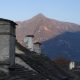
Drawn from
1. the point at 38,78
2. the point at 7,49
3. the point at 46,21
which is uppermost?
the point at 46,21

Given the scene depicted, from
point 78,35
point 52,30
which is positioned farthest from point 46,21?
point 78,35

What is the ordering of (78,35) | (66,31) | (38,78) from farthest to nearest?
1. (66,31)
2. (78,35)
3. (38,78)

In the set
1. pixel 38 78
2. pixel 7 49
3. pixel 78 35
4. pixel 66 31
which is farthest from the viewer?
pixel 66 31

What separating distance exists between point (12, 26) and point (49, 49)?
426ft

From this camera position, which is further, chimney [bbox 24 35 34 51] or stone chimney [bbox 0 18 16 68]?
chimney [bbox 24 35 34 51]

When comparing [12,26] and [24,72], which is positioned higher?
[12,26]

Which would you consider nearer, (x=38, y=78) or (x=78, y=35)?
(x=38, y=78)

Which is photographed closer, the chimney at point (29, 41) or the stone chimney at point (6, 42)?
the stone chimney at point (6, 42)

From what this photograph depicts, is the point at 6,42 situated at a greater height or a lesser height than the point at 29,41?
lesser

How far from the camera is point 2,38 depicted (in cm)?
1171

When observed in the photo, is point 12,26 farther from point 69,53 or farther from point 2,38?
point 69,53

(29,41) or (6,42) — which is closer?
(6,42)

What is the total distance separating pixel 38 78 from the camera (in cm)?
1297

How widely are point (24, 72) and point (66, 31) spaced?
181 m
